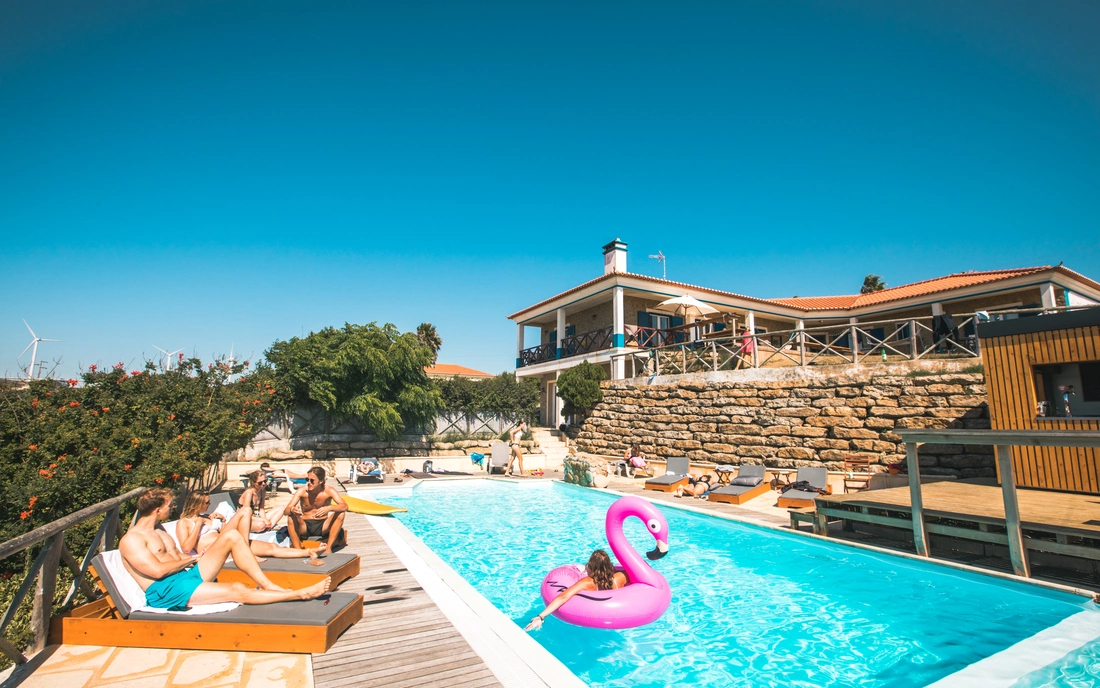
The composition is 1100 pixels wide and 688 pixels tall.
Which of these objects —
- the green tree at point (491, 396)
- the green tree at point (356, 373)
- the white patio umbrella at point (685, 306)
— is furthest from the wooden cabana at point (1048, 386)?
the green tree at point (491, 396)

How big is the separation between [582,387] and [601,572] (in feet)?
44.3

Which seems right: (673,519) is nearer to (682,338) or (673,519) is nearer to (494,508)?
(494,508)

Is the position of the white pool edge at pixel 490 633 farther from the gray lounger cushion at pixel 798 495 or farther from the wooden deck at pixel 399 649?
the gray lounger cushion at pixel 798 495

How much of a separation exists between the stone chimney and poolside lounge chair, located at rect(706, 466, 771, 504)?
12.4m

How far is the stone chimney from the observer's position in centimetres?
2284

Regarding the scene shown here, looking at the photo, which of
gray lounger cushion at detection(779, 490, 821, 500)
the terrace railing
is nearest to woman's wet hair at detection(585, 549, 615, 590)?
gray lounger cushion at detection(779, 490, 821, 500)

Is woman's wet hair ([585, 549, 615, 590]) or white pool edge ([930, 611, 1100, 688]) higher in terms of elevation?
woman's wet hair ([585, 549, 615, 590])

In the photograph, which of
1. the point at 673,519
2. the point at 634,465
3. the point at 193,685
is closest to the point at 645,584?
the point at 193,685

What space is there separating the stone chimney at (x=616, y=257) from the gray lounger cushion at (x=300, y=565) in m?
18.8

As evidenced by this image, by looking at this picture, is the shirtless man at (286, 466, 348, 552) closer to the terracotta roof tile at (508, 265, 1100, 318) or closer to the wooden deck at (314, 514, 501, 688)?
the wooden deck at (314, 514, 501, 688)

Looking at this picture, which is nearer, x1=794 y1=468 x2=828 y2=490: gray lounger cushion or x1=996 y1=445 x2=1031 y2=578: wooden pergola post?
x1=996 y1=445 x2=1031 y2=578: wooden pergola post

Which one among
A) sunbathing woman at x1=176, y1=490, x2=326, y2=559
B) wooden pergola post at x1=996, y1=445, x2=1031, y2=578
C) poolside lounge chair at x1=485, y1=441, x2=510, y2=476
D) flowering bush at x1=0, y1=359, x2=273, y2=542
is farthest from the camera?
poolside lounge chair at x1=485, y1=441, x2=510, y2=476

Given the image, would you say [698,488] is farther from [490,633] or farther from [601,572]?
[490,633]

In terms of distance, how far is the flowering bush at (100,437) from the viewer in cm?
628
